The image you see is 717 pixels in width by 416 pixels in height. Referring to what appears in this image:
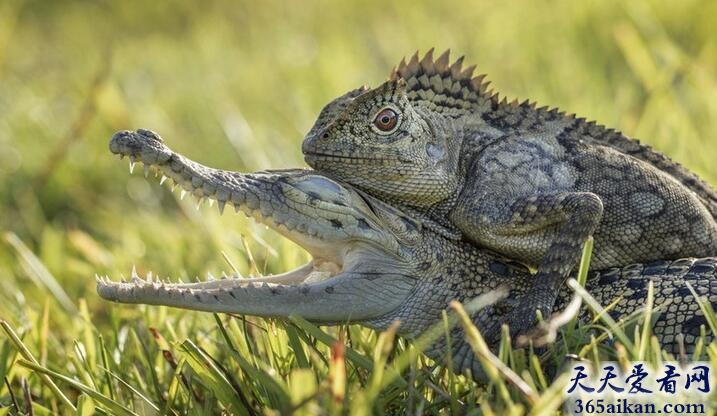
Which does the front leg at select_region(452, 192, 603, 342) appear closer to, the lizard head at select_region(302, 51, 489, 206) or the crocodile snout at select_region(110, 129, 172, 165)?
the lizard head at select_region(302, 51, 489, 206)

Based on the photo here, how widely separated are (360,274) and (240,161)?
17.5ft

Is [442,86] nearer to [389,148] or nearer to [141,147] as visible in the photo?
[389,148]

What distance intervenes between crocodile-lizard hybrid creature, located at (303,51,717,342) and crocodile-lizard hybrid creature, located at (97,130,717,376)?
0.11 metres

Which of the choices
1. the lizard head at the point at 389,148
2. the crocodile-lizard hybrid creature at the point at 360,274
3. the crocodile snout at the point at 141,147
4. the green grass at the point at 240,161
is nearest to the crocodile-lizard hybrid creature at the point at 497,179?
the lizard head at the point at 389,148

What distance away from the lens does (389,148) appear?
4.55 meters

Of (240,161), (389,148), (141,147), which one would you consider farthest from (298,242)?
(240,161)

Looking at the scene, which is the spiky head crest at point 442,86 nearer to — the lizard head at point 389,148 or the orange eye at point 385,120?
the lizard head at point 389,148

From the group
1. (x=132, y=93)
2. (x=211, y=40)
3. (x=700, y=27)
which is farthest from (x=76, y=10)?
(x=700, y=27)

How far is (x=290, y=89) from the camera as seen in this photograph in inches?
430

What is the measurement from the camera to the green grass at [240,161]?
4.08m

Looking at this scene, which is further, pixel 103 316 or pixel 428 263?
pixel 103 316

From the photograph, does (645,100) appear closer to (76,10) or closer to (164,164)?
(164,164)

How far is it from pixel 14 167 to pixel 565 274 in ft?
24.5

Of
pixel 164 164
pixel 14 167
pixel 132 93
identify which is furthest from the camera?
pixel 132 93
